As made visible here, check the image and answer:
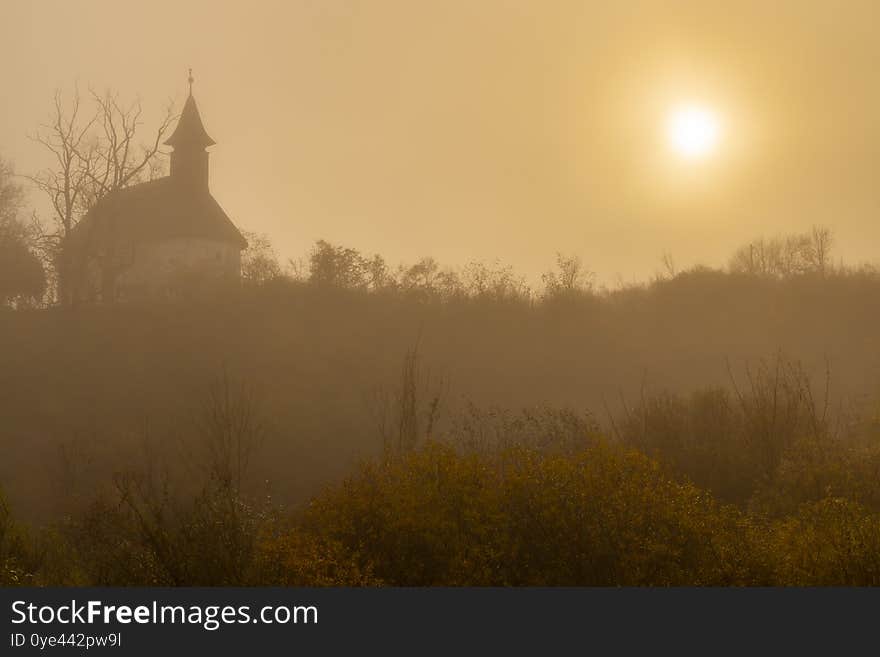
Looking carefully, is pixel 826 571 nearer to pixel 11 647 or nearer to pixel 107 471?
pixel 11 647

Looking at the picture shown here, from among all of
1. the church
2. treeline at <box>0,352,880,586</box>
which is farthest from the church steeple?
treeline at <box>0,352,880,586</box>

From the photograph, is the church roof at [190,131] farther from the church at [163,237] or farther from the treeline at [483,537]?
the treeline at [483,537]

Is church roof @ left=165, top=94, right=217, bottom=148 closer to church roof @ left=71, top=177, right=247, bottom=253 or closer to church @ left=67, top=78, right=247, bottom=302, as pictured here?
church @ left=67, top=78, right=247, bottom=302

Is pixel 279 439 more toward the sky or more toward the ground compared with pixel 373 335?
more toward the ground

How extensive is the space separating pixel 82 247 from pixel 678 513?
3461cm

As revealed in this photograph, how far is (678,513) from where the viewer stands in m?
13.1

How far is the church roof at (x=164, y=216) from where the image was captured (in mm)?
46812

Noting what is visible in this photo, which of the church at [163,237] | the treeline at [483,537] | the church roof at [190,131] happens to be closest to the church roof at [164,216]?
the church at [163,237]

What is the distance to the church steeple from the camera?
57.4 m

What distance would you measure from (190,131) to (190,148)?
1184 millimetres

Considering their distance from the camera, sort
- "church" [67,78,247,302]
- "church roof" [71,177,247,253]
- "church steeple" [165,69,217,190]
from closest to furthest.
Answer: "church" [67,78,247,302], "church roof" [71,177,247,253], "church steeple" [165,69,217,190]

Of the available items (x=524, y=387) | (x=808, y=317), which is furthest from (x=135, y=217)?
(x=808, y=317)

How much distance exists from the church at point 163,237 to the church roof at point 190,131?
6 centimetres

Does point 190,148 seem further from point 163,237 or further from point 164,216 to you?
point 163,237
